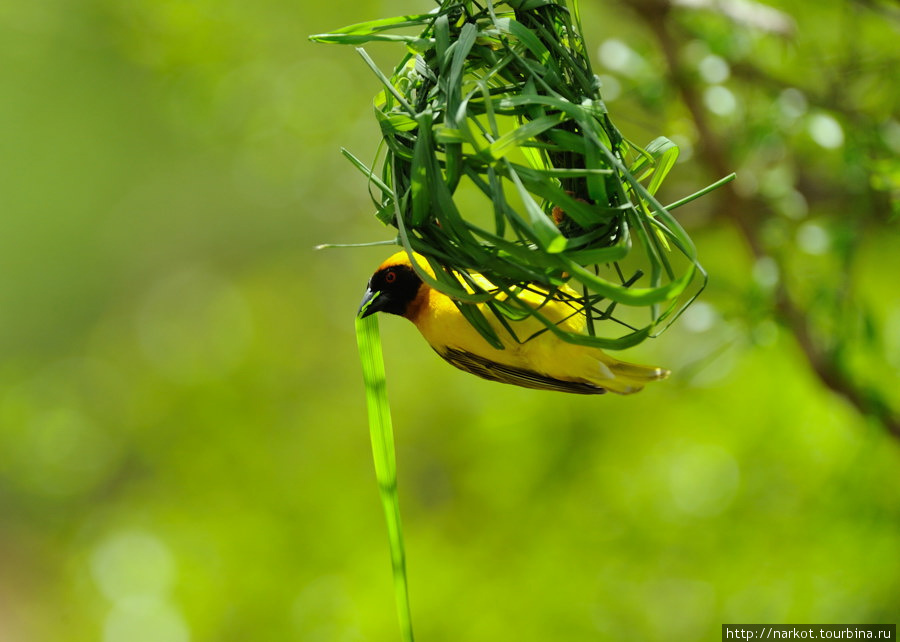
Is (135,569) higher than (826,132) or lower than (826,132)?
lower

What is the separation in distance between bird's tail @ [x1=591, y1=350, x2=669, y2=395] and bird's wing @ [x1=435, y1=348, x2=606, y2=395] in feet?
0.07

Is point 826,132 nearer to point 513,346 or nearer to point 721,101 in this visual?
point 721,101

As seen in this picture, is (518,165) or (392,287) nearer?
(518,165)

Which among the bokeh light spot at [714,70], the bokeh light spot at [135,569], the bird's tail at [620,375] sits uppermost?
the bokeh light spot at [714,70]

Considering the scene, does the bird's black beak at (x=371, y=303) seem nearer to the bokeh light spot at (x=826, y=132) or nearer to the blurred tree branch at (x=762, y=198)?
the bokeh light spot at (x=826, y=132)

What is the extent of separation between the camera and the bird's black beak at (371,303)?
113cm

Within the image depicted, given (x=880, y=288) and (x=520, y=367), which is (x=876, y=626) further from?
(x=520, y=367)

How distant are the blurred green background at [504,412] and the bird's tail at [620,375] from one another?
50 cm

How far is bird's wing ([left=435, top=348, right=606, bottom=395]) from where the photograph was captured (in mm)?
1205

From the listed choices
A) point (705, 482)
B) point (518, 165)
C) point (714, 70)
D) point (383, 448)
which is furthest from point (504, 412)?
point (518, 165)

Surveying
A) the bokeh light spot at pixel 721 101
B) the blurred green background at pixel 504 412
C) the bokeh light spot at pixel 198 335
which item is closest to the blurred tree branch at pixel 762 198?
the blurred green background at pixel 504 412

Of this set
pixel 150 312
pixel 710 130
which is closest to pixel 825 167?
pixel 710 130

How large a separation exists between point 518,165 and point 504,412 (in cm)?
242

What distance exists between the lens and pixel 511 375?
1.26m
